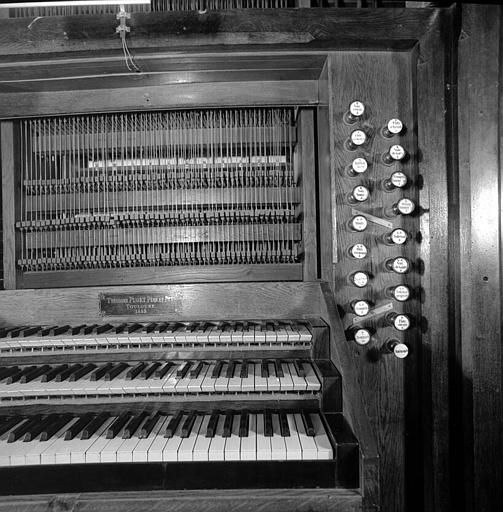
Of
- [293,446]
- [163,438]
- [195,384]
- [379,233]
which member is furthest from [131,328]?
[379,233]

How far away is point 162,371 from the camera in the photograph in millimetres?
1929

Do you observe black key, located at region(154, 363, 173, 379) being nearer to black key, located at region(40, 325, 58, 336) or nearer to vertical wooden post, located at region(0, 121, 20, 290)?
black key, located at region(40, 325, 58, 336)

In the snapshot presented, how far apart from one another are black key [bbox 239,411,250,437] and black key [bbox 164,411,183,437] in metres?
0.29

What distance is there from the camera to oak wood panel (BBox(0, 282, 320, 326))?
7.43ft

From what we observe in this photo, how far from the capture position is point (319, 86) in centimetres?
241

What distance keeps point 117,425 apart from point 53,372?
1.51 feet

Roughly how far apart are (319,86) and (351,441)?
199 cm

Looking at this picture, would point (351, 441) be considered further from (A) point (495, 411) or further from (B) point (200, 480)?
(A) point (495, 411)

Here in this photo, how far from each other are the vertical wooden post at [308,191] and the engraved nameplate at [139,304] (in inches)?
33.2

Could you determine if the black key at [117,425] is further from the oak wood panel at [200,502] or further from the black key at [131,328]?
the black key at [131,328]

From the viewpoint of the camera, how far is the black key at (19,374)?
6.14 ft

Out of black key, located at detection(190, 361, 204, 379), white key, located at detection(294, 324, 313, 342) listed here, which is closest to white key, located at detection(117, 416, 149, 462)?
black key, located at detection(190, 361, 204, 379)

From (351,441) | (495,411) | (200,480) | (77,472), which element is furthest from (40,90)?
(495,411)

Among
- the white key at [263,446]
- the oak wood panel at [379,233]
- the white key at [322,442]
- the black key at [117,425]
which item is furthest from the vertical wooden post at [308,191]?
the black key at [117,425]
